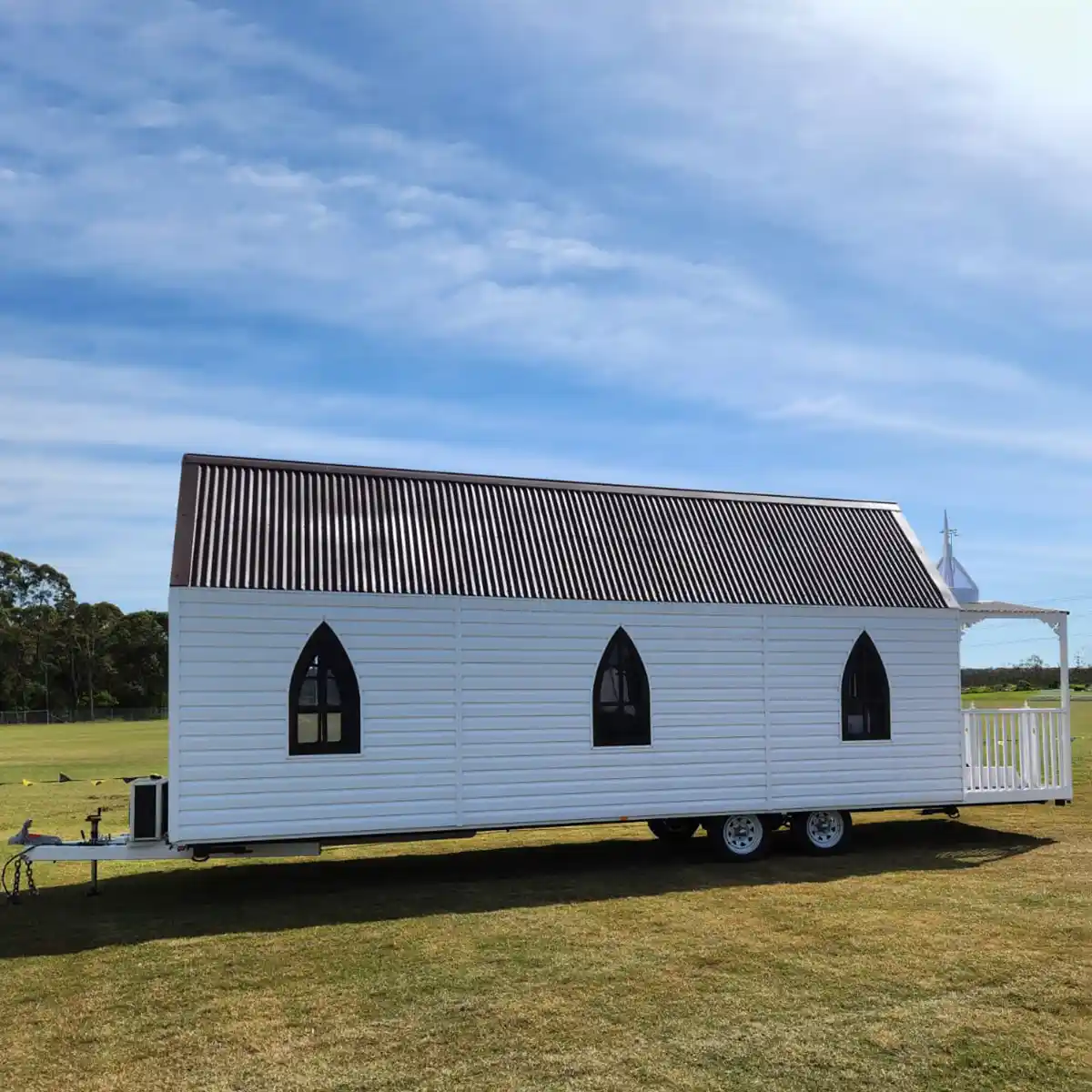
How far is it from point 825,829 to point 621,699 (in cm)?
362

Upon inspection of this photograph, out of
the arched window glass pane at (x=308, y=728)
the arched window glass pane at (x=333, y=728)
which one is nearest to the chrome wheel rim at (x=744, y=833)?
the arched window glass pane at (x=333, y=728)

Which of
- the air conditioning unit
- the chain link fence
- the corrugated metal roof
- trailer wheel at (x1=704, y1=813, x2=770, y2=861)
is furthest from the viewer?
the chain link fence

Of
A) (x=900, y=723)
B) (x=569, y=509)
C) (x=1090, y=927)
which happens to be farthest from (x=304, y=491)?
(x=1090, y=927)

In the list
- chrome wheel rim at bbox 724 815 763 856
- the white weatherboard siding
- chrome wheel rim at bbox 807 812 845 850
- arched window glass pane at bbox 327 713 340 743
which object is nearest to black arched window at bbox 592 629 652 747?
the white weatherboard siding

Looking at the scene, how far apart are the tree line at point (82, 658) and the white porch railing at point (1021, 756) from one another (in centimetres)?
8609

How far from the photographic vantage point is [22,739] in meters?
51.1

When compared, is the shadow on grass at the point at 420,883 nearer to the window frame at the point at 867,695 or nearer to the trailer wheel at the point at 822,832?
the trailer wheel at the point at 822,832

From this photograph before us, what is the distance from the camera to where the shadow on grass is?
1146cm

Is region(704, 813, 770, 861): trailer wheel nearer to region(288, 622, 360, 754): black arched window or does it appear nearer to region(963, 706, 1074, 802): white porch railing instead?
region(963, 706, 1074, 802): white porch railing

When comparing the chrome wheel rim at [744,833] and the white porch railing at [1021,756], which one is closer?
the chrome wheel rim at [744,833]

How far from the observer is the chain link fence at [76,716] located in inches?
3307

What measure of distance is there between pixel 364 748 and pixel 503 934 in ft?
10.5

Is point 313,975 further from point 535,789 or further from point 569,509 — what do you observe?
point 569,509

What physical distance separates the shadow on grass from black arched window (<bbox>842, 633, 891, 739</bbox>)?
168 centimetres
